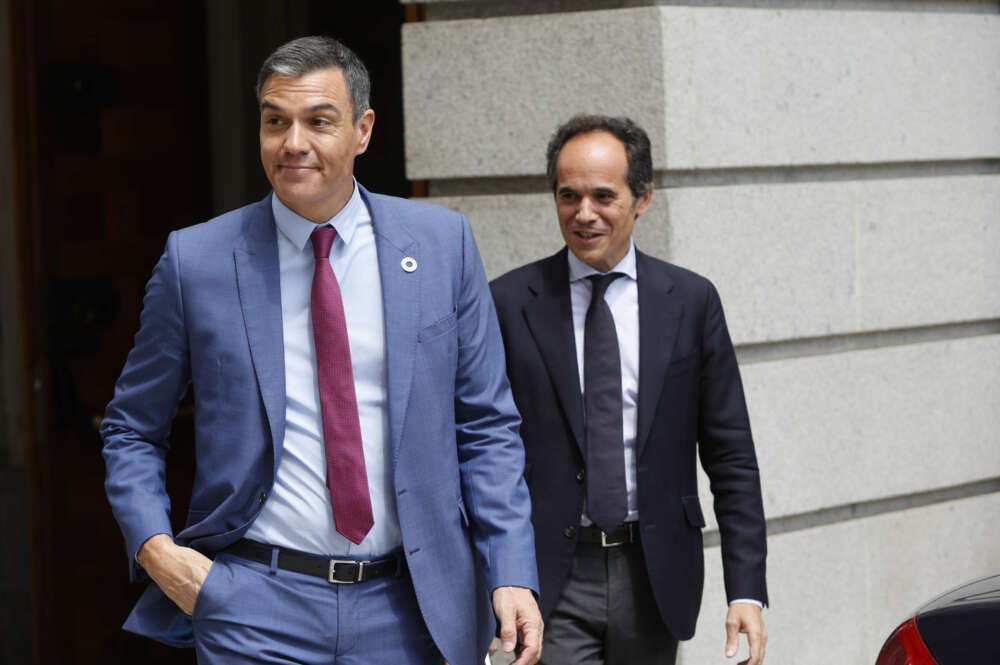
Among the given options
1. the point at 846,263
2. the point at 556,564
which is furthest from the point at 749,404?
the point at 556,564

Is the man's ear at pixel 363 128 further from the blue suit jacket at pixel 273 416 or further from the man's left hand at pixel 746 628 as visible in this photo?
the man's left hand at pixel 746 628

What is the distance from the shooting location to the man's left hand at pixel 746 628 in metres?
3.57

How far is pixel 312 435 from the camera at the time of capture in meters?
2.94

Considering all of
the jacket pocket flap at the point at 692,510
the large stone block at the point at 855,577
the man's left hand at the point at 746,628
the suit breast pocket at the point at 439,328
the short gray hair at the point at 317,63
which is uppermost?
the short gray hair at the point at 317,63

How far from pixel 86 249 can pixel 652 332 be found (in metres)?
3.23

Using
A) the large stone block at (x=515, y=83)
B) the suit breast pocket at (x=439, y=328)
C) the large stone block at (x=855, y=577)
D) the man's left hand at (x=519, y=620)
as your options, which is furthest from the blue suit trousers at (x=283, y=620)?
the large stone block at (x=515, y=83)

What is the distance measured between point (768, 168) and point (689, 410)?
1.90 meters

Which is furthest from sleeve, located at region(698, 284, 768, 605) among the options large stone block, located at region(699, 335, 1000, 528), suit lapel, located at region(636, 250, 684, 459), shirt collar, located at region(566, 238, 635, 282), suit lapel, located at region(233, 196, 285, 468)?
large stone block, located at region(699, 335, 1000, 528)

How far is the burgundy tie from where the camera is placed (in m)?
2.88

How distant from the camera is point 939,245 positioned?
229 inches

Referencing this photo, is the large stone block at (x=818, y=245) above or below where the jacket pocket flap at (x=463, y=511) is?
above

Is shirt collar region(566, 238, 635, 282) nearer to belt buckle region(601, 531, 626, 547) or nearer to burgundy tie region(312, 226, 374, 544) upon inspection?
belt buckle region(601, 531, 626, 547)

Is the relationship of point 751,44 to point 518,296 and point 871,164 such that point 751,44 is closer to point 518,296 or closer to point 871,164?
point 871,164

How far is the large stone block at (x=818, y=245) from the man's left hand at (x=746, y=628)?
1.68 m
